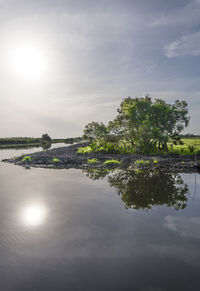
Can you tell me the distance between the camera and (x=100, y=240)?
928cm

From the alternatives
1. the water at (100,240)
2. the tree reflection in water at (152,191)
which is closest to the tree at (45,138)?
the tree reflection in water at (152,191)

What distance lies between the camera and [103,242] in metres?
9.10

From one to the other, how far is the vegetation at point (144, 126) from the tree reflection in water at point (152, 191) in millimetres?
19669

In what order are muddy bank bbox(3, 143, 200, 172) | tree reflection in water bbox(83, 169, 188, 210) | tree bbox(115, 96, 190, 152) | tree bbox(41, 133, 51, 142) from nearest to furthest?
tree reflection in water bbox(83, 169, 188, 210), muddy bank bbox(3, 143, 200, 172), tree bbox(115, 96, 190, 152), tree bbox(41, 133, 51, 142)

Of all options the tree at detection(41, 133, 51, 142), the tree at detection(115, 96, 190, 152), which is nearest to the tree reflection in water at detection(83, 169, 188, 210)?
the tree at detection(115, 96, 190, 152)

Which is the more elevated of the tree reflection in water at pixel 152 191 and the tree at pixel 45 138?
the tree at pixel 45 138

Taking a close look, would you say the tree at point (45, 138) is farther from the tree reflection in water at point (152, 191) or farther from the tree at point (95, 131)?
the tree reflection in water at point (152, 191)

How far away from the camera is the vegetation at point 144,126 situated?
4359 centimetres

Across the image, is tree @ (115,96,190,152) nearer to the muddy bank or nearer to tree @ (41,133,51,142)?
the muddy bank

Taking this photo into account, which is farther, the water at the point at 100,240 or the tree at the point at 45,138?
the tree at the point at 45,138

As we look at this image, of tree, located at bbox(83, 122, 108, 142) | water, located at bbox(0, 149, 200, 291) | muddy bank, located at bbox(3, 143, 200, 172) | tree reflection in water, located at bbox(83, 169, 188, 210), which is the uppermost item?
tree, located at bbox(83, 122, 108, 142)

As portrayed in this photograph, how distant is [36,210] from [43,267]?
256 inches

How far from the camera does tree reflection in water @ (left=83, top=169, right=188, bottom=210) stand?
47.7 ft

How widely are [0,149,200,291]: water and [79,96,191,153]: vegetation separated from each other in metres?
26.6
